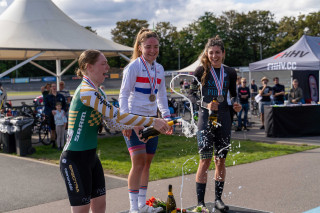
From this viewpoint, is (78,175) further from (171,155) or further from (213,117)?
(171,155)

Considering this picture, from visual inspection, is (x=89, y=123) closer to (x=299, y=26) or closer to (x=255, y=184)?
(x=255, y=184)

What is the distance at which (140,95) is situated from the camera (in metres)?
4.61

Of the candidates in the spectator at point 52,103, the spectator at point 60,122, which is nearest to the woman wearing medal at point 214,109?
the spectator at point 60,122

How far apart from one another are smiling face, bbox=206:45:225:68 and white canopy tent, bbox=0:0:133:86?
411 inches

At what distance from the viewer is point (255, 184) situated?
691 centimetres

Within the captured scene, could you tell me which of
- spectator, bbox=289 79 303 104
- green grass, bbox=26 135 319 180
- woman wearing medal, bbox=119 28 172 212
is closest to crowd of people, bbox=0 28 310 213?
woman wearing medal, bbox=119 28 172 212

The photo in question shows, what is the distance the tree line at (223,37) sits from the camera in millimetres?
78375

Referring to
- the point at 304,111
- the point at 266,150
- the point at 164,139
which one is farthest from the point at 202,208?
the point at 304,111

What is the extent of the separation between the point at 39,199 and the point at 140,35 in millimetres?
3237

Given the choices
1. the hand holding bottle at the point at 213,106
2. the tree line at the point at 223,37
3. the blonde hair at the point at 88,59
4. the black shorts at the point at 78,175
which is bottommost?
the black shorts at the point at 78,175

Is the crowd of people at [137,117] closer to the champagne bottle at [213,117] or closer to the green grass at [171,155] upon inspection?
the champagne bottle at [213,117]

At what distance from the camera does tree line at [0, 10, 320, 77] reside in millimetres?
78375

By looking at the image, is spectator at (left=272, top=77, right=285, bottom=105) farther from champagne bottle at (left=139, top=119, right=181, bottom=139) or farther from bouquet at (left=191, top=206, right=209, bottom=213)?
champagne bottle at (left=139, top=119, right=181, bottom=139)

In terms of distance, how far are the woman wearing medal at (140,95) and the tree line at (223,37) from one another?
2918 inches
